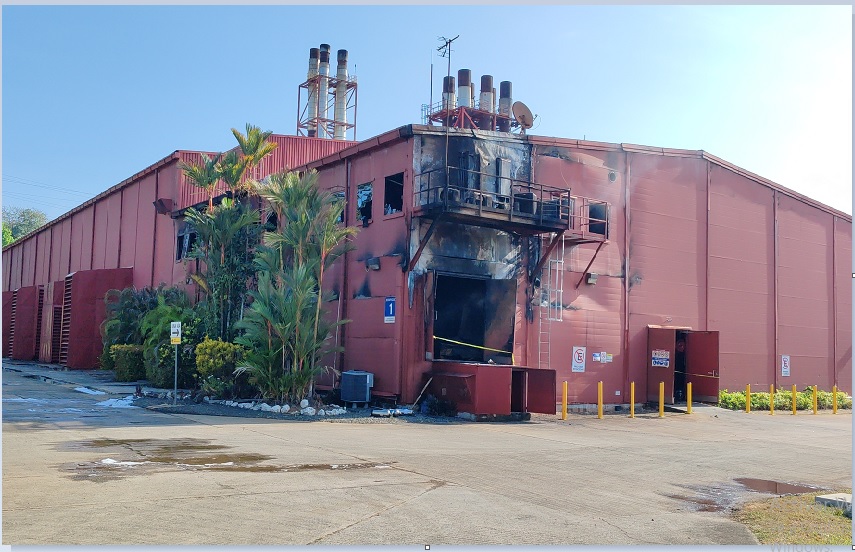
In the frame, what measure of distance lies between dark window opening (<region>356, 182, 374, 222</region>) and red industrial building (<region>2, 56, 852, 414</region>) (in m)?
0.06

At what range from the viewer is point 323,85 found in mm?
48688

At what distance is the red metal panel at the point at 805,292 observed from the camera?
30.0 metres

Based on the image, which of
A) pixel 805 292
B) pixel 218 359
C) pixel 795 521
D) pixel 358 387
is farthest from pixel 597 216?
pixel 795 521

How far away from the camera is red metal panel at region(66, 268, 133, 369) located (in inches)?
1344

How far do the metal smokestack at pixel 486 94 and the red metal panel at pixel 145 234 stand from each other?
1609cm

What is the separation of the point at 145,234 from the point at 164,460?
29062mm

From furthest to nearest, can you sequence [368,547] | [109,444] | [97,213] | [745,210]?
[97,213]
[745,210]
[109,444]
[368,547]

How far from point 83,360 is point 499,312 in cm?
2061

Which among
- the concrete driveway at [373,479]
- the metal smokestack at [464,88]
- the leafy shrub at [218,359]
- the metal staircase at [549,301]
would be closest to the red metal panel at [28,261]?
the metal smokestack at [464,88]

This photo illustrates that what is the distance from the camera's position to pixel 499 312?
22.2 m

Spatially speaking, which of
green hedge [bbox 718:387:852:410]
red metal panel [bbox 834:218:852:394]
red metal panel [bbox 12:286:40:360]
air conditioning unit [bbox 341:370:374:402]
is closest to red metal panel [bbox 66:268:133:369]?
red metal panel [bbox 12:286:40:360]

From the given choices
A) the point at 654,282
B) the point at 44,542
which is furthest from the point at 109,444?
the point at 654,282

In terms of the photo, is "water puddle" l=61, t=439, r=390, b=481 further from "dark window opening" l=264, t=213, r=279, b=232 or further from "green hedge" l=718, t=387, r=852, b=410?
"green hedge" l=718, t=387, r=852, b=410

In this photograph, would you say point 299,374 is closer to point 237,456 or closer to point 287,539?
point 237,456
